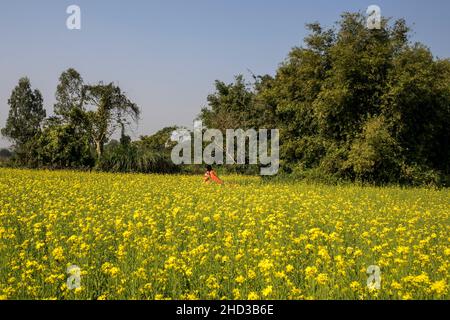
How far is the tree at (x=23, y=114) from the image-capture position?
56594mm

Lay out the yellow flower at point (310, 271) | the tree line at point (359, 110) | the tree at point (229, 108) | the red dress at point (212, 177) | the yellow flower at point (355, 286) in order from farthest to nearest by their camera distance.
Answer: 1. the tree at point (229, 108)
2. the tree line at point (359, 110)
3. the red dress at point (212, 177)
4. the yellow flower at point (310, 271)
5. the yellow flower at point (355, 286)

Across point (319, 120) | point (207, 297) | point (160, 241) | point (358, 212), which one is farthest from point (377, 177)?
point (207, 297)

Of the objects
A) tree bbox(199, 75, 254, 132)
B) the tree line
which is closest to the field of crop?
the tree line

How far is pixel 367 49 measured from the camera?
77.8 feet

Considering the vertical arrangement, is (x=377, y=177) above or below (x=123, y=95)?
below

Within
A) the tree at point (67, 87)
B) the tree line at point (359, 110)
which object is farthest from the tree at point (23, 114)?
the tree line at point (359, 110)

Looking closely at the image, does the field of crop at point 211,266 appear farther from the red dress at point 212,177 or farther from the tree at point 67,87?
the tree at point 67,87

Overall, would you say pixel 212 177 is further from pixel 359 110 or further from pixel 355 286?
pixel 355 286

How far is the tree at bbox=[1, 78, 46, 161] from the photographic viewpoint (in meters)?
56.6

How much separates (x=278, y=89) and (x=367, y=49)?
5.52 m

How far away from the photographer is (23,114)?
190 ft

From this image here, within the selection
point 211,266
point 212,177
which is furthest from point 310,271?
point 212,177
